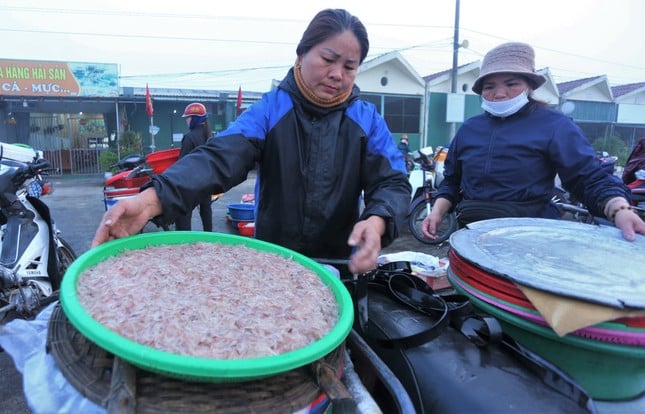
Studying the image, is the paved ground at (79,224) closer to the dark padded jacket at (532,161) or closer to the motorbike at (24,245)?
the motorbike at (24,245)

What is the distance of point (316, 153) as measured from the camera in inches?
56.2

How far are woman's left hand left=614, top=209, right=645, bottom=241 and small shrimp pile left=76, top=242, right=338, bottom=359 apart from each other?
1.10 metres

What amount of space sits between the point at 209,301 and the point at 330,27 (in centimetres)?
95

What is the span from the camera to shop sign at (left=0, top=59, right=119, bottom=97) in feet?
49.2

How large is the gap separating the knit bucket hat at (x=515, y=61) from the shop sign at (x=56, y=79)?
16.5 metres

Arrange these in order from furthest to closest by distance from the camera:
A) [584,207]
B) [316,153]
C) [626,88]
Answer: [626,88] → [584,207] → [316,153]

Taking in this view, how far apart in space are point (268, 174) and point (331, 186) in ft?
0.80

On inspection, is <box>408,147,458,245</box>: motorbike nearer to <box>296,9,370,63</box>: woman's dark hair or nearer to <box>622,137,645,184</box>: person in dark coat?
<box>622,137,645,184</box>: person in dark coat

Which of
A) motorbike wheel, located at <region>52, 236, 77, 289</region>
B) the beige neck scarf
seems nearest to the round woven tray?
the beige neck scarf

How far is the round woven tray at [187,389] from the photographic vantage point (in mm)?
678

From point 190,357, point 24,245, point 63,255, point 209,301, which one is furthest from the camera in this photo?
point 63,255

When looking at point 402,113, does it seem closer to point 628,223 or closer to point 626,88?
point 626,88

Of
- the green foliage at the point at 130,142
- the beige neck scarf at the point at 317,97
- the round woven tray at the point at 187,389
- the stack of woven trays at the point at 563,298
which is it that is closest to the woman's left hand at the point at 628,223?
the stack of woven trays at the point at 563,298

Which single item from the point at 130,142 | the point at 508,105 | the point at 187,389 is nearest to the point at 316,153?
the point at 187,389
